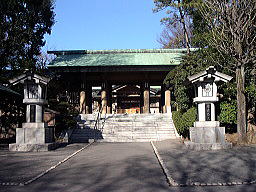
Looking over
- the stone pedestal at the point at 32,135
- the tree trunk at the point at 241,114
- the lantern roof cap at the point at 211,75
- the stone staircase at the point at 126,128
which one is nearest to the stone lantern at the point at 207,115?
the lantern roof cap at the point at 211,75

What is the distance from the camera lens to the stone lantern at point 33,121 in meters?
10.3

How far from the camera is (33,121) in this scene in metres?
10.9

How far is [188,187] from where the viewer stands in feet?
15.8

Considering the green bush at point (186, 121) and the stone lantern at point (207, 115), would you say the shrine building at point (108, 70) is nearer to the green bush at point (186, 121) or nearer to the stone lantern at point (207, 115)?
the green bush at point (186, 121)

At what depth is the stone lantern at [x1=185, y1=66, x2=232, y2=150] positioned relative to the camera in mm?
10011

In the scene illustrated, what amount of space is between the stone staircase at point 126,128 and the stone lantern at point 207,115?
448 cm

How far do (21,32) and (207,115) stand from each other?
12807 mm

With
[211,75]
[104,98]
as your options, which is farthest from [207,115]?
[104,98]

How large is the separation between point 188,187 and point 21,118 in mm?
12673

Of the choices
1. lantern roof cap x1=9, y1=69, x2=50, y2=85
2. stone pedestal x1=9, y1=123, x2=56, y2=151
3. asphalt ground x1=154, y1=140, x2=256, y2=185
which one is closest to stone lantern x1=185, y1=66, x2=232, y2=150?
asphalt ground x1=154, y1=140, x2=256, y2=185

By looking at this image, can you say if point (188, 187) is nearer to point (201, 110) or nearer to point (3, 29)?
point (201, 110)

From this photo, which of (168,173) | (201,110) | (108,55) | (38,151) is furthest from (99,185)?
(108,55)

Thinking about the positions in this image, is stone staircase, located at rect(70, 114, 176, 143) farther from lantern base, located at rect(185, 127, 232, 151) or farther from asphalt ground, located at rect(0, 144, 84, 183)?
asphalt ground, located at rect(0, 144, 84, 183)

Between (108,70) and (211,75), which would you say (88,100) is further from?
(211,75)
